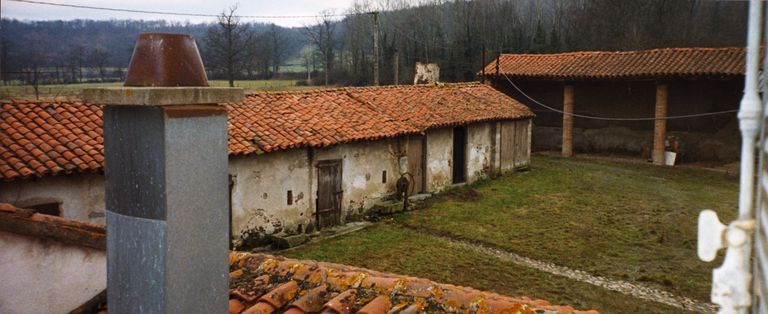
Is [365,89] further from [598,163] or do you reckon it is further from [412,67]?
[412,67]

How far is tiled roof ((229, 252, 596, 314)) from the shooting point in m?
3.72

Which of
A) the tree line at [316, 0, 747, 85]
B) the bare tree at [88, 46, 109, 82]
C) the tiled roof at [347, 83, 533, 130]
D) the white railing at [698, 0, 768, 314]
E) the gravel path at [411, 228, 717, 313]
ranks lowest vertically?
the gravel path at [411, 228, 717, 313]

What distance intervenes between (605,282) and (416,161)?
25.2 feet

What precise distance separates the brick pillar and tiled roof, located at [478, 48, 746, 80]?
22.1m

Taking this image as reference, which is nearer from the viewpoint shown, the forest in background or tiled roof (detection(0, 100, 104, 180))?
tiled roof (detection(0, 100, 104, 180))

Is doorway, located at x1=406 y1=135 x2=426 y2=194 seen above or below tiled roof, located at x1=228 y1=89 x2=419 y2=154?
below

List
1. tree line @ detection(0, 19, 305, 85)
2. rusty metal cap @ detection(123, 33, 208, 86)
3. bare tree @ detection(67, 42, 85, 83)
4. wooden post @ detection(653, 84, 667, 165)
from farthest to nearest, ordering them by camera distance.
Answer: bare tree @ detection(67, 42, 85, 83), wooden post @ detection(653, 84, 667, 165), tree line @ detection(0, 19, 305, 85), rusty metal cap @ detection(123, 33, 208, 86)

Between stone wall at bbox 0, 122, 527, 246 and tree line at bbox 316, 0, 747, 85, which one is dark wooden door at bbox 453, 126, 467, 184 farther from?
tree line at bbox 316, 0, 747, 85

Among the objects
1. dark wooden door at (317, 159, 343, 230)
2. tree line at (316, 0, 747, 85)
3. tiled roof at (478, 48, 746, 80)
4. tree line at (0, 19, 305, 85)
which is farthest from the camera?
tree line at (316, 0, 747, 85)

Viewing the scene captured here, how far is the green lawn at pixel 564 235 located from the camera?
11.2 m

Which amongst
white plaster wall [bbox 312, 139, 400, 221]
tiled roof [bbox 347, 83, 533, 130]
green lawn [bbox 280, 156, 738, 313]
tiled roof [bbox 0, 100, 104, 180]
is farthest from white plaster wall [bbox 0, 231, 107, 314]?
tiled roof [bbox 347, 83, 533, 130]

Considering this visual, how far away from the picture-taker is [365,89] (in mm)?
19359

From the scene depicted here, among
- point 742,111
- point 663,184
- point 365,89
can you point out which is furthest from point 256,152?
point 663,184

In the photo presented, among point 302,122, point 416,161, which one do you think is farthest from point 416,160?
point 302,122
